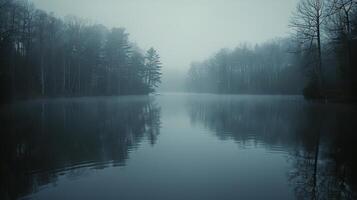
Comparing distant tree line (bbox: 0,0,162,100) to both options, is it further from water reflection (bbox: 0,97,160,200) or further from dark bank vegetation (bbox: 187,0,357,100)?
dark bank vegetation (bbox: 187,0,357,100)

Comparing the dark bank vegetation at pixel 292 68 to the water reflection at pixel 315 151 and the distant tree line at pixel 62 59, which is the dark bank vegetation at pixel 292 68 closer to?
the water reflection at pixel 315 151

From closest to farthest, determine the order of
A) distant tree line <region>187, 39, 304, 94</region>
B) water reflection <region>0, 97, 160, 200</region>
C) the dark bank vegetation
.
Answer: water reflection <region>0, 97, 160, 200</region> → the dark bank vegetation → distant tree line <region>187, 39, 304, 94</region>

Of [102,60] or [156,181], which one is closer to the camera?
[156,181]

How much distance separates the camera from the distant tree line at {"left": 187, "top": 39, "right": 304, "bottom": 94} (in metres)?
69.3

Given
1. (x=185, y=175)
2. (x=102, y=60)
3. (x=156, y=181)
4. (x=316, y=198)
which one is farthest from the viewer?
(x=102, y=60)

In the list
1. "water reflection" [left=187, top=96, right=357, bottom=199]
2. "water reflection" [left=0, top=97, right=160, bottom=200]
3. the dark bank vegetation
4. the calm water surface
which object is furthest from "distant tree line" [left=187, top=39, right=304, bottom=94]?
"water reflection" [left=0, top=97, right=160, bottom=200]

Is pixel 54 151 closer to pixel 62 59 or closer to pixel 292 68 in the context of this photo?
pixel 62 59

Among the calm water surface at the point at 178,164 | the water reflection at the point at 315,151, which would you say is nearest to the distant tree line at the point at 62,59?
the calm water surface at the point at 178,164

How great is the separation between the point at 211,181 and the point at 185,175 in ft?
2.45

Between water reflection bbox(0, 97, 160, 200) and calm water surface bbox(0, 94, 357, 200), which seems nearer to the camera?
calm water surface bbox(0, 94, 357, 200)

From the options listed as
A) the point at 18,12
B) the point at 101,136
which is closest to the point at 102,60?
the point at 18,12

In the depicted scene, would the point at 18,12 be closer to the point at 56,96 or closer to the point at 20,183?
the point at 56,96

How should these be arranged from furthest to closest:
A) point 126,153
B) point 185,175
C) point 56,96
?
point 56,96
point 126,153
point 185,175

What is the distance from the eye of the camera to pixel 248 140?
424 inches
